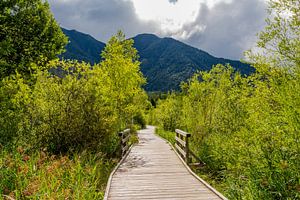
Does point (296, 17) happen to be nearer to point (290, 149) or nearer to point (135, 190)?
point (290, 149)

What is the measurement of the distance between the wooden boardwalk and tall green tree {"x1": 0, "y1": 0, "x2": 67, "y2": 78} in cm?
919

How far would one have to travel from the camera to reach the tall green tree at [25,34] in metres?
16.6

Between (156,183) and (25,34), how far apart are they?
13.2 metres

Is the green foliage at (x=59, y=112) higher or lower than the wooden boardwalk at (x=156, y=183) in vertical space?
higher

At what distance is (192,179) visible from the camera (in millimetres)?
8008

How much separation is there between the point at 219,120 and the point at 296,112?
550 centimetres

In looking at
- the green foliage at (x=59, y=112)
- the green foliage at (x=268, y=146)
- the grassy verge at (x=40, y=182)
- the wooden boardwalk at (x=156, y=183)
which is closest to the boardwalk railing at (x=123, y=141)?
the wooden boardwalk at (x=156, y=183)

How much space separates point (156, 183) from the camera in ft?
24.9

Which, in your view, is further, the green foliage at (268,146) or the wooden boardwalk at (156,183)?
the wooden boardwalk at (156,183)

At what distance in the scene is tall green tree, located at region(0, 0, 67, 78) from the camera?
54.5 ft

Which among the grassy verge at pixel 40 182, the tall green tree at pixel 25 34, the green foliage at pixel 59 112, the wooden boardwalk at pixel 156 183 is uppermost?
the tall green tree at pixel 25 34

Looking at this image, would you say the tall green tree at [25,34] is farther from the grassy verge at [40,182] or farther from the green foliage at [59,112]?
the grassy verge at [40,182]

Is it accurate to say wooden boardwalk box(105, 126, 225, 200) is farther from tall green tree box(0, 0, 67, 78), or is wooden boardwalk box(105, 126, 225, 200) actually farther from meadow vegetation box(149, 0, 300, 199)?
tall green tree box(0, 0, 67, 78)

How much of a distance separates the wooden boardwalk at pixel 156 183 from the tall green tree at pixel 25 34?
30.2 ft
